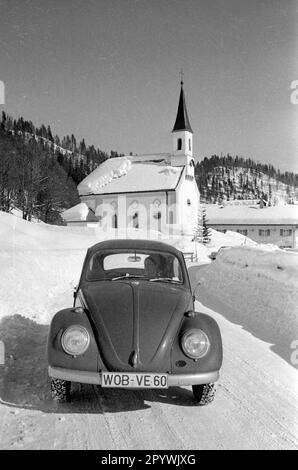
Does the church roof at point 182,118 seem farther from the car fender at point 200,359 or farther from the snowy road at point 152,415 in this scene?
the car fender at point 200,359

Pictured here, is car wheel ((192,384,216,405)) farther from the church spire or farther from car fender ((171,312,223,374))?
the church spire

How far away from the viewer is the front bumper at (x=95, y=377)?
3.71 m

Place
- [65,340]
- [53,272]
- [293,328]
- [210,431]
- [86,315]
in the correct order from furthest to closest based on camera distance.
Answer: [53,272]
[293,328]
[86,315]
[65,340]
[210,431]

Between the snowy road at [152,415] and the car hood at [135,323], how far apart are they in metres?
0.51

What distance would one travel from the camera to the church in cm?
5788

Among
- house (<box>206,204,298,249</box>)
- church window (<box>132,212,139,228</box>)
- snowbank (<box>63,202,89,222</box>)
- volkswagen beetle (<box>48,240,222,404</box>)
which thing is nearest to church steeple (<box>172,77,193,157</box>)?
church window (<box>132,212,139,228</box>)

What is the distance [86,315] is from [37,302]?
5.44 metres

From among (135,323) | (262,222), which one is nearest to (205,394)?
(135,323)

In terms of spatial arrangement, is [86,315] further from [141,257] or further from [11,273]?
[11,273]

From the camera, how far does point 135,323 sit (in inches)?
155

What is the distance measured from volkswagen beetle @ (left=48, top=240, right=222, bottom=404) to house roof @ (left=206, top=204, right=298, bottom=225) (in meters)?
73.9

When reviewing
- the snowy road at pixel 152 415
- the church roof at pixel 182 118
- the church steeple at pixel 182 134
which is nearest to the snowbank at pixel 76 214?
the church steeple at pixel 182 134

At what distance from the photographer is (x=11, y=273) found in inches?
394
